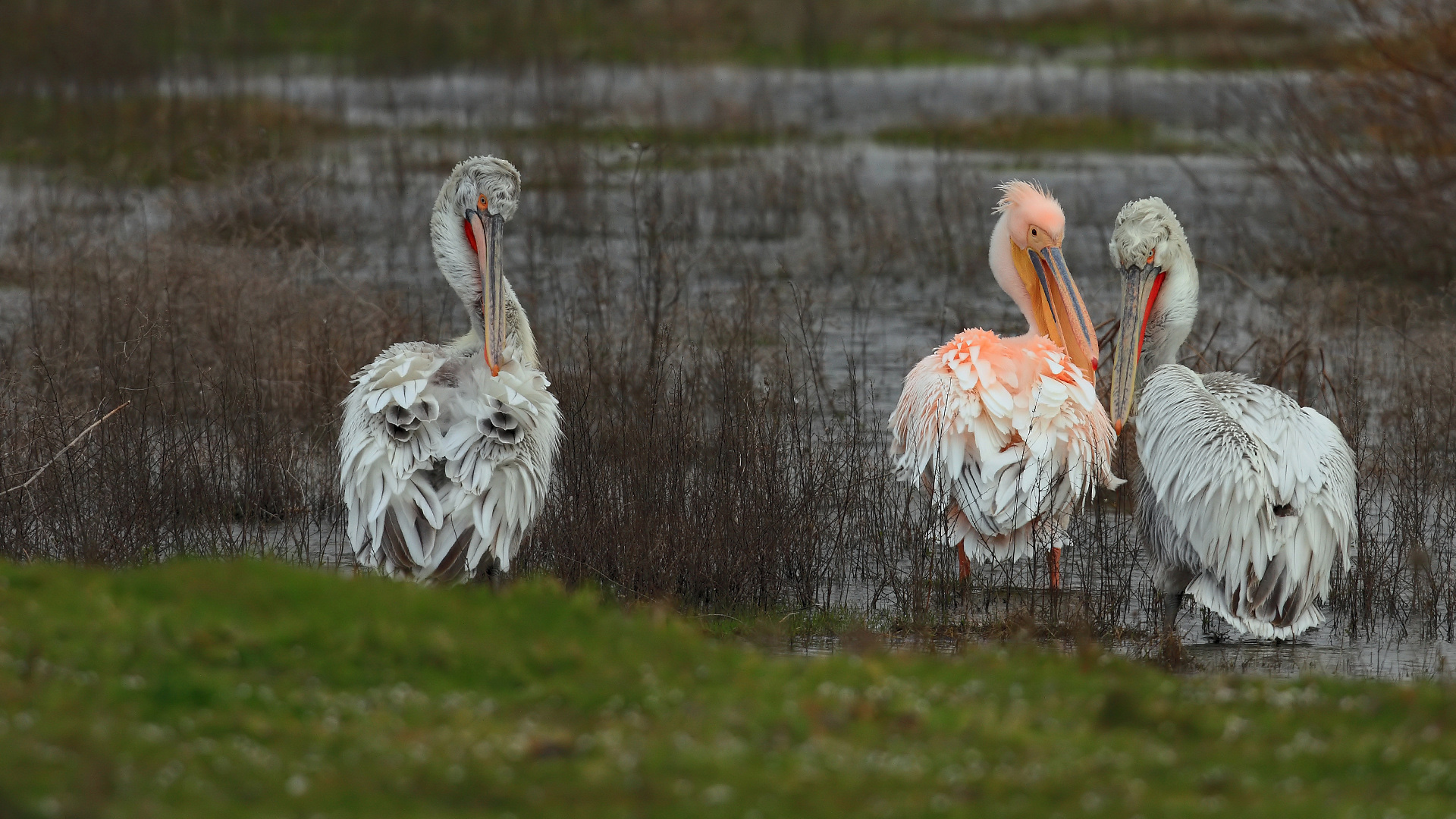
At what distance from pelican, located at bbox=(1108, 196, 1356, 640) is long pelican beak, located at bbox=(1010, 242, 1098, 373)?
547mm

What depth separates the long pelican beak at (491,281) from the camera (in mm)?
7129

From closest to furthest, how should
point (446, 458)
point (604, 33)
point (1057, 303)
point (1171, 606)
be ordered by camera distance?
1. point (446, 458)
2. point (1171, 606)
3. point (1057, 303)
4. point (604, 33)

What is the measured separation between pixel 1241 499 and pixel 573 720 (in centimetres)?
364

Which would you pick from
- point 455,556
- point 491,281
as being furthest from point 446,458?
point 491,281

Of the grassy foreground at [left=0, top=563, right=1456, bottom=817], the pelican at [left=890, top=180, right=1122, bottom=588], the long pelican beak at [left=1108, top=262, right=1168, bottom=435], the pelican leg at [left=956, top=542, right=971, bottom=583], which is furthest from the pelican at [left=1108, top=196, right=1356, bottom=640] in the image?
the grassy foreground at [left=0, top=563, right=1456, bottom=817]

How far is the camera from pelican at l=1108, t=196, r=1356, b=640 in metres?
6.95

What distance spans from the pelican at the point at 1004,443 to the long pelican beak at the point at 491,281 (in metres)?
2.03

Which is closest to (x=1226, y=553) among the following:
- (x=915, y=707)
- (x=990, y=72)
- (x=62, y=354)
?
(x=915, y=707)

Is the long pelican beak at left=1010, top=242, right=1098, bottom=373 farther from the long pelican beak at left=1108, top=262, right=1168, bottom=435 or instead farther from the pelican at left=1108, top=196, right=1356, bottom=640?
the pelican at left=1108, top=196, right=1356, bottom=640

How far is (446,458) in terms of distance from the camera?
6.66 m

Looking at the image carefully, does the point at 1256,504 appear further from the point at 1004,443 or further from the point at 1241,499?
the point at 1004,443

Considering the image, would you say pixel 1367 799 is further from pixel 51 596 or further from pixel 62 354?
pixel 62 354

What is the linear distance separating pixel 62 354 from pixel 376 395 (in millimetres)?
4587

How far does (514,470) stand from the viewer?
6.77 meters
